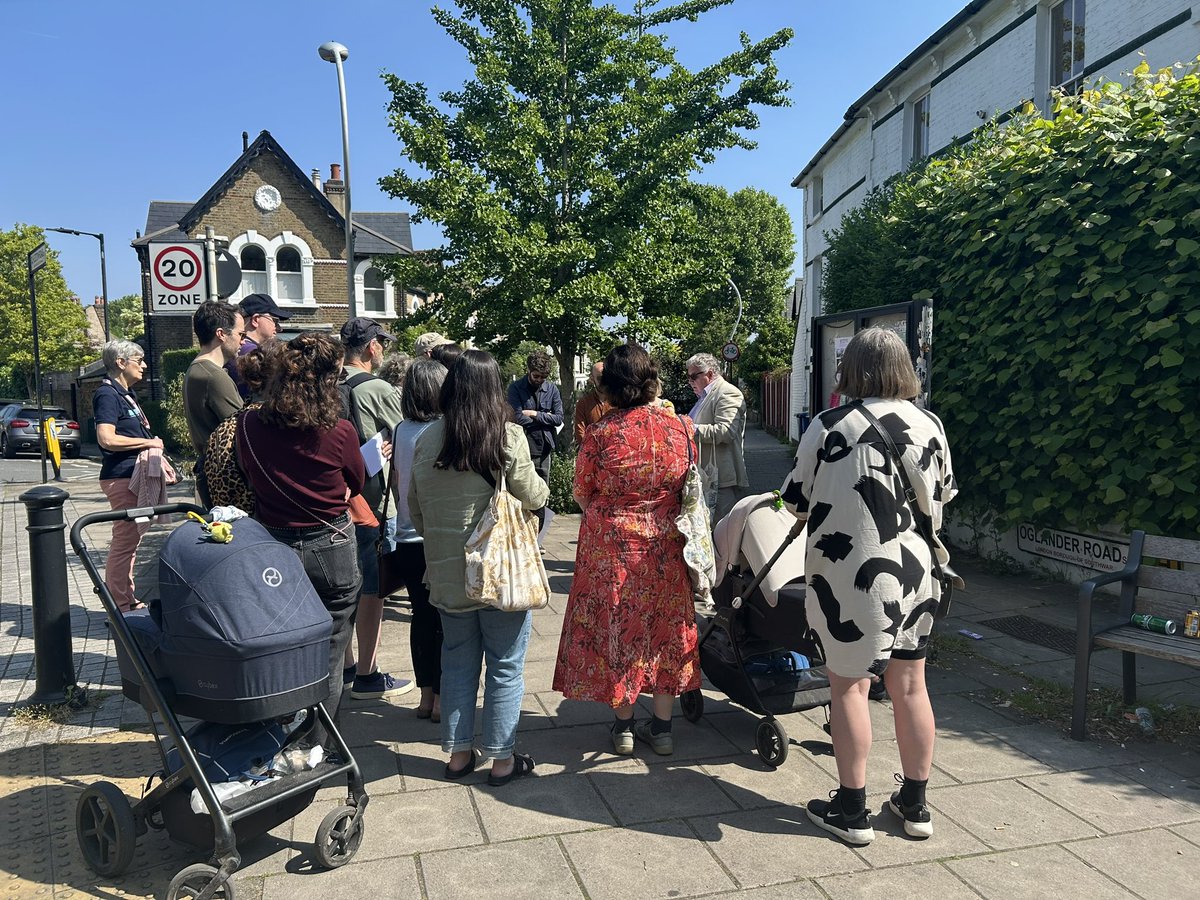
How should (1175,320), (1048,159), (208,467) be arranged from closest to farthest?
(208,467)
(1175,320)
(1048,159)

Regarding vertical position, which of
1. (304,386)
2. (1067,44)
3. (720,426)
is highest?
(1067,44)

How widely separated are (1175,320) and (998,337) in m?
1.53

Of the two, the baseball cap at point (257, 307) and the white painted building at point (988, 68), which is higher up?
the white painted building at point (988, 68)

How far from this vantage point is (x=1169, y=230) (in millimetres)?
5785

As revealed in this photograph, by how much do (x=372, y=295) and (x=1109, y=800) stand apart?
3261 centimetres

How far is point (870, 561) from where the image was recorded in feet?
10.5

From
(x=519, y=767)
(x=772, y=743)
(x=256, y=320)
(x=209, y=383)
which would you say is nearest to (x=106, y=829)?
(x=519, y=767)

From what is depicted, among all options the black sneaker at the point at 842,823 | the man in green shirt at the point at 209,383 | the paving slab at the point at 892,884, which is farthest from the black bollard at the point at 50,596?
the paving slab at the point at 892,884

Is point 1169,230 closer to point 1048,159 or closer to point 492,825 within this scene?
point 1048,159

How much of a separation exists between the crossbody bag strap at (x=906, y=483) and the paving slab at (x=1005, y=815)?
42.1 inches

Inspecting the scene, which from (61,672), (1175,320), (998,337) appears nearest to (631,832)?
(61,672)

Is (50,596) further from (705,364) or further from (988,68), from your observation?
(988,68)

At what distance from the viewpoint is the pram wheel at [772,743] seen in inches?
153

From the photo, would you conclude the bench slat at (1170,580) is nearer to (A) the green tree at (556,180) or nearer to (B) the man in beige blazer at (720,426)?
(B) the man in beige blazer at (720,426)
